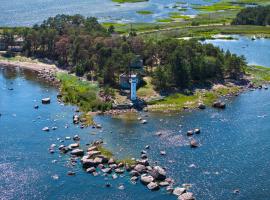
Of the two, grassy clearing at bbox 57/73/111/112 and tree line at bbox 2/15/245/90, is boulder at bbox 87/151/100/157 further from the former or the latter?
tree line at bbox 2/15/245/90

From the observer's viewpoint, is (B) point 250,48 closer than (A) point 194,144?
No

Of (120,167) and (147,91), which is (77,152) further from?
(147,91)

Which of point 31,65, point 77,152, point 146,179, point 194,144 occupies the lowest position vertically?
point 146,179

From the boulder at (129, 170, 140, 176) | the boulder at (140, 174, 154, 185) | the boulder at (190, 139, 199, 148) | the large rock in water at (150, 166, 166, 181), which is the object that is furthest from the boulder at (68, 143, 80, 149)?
the boulder at (190, 139, 199, 148)

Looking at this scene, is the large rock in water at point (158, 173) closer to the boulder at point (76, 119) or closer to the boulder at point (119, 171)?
the boulder at point (119, 171)

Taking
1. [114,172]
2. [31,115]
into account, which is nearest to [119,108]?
[31,115]

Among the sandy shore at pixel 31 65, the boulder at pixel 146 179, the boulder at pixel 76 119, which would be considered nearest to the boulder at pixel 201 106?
the boulder at pixel 76 119

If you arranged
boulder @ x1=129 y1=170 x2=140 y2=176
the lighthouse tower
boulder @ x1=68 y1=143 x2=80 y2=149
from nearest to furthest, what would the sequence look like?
boulder @ x1=129 y1=170 x2=140 y2=176 → boulder @ x1=68 y1=143 x2=80 y2=149 → the lighthouse tower

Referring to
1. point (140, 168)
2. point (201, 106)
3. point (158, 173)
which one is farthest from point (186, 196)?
point (201, 106)
